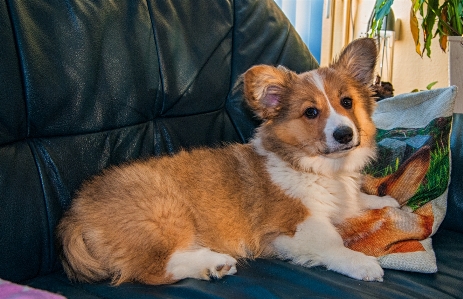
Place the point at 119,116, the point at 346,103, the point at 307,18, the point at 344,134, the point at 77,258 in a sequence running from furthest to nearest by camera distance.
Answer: the point at 307,18, the point at 346,103, the point at 119,116, the point at 344,134, the point at 77,258

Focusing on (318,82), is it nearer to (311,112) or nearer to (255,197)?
(311,112)

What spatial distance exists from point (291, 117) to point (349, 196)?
1.49 ft

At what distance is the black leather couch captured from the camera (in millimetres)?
1724

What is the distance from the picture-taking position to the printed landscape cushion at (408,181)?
1.97 m

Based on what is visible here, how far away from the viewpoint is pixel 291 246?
2033mm

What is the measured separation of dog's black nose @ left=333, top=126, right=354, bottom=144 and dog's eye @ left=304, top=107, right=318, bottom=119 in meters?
0.18

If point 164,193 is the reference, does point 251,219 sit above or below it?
below

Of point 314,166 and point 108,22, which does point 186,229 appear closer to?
point 314,166

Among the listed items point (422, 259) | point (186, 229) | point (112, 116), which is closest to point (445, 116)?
point (422, 259)

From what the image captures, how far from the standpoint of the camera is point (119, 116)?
2.16 metres

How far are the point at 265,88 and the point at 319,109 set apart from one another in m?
0.26

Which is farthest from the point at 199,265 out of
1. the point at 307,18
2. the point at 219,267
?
the point at 307,18

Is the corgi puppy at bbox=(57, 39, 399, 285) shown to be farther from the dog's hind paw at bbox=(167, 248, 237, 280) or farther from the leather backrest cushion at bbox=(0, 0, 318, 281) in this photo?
the leather backrest cushion at bbox=(0, 0, 318, 281)

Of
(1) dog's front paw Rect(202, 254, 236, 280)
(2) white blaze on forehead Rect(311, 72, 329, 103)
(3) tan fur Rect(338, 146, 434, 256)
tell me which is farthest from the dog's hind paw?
(2) white blaze on forehead Rect(311, 72, 329, 103)
